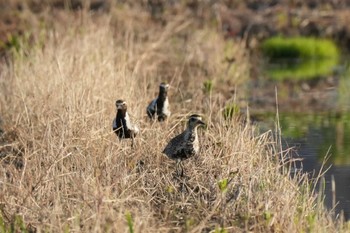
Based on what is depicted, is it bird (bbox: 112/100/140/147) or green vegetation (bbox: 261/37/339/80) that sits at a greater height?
bird (bbox: 112/100/140/147)

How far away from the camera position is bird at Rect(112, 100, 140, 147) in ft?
29.8

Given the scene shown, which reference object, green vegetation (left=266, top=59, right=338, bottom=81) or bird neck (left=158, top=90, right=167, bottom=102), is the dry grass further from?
green vegetation (left=266, top=59, right=338, bottom=81)

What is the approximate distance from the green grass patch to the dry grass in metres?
10.7

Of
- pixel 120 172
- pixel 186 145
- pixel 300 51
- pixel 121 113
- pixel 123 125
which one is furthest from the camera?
pixel 300 51

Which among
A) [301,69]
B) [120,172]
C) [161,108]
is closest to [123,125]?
[161,108]

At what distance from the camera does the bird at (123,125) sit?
29.8 ft

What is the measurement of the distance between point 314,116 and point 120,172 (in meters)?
7.04

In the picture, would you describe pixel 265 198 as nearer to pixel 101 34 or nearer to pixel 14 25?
pixel 101 34

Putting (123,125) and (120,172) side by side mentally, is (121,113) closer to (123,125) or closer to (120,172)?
(123,125)

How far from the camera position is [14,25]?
20625 mm

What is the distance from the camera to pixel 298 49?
2314 cm

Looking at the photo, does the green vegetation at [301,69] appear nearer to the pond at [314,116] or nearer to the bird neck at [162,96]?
the pond at [314,116]

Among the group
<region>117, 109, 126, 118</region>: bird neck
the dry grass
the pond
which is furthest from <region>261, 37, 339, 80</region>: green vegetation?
<region>117, 109, 126, 118</region>: bird neck

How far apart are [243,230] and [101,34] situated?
28.2 ft
